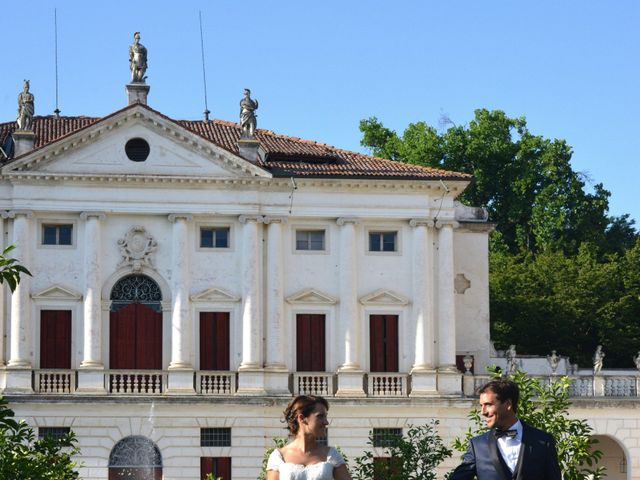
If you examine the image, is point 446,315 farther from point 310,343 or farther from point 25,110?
point 25,110

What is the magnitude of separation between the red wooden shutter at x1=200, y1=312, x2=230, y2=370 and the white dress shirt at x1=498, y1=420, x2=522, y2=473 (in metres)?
34.3

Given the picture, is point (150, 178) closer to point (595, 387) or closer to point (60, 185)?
point (60, 185)

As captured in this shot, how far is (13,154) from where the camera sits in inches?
1870

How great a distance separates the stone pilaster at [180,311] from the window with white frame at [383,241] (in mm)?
5307

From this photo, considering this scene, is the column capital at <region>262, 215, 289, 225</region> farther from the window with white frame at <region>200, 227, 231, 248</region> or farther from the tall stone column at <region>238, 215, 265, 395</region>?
the window with white frame at <region>200, 227, 231, 248</region>

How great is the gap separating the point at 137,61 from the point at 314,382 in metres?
10.5

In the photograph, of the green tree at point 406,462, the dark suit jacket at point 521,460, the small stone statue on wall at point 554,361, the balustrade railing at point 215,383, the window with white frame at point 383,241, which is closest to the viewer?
the dark suit jacket at point 521,460

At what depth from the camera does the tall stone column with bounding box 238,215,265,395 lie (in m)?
46.4

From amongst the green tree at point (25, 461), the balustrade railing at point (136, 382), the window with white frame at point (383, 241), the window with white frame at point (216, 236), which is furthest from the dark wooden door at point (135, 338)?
the green tree at point (25, 461)

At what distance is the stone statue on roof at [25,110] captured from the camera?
154ft

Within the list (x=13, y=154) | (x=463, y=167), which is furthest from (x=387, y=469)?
(x=463, y=167)

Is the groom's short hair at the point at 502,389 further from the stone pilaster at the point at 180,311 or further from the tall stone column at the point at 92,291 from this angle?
the tall stone column at the point at 92,291

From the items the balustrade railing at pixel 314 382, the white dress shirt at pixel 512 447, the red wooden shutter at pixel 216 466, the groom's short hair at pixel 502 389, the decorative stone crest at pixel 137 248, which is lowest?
the red wooden shutter at pixel 216 466

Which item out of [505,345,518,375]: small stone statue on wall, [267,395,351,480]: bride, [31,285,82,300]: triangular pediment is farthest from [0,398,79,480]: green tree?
[505,345,518,375]: small stone statue on wall
